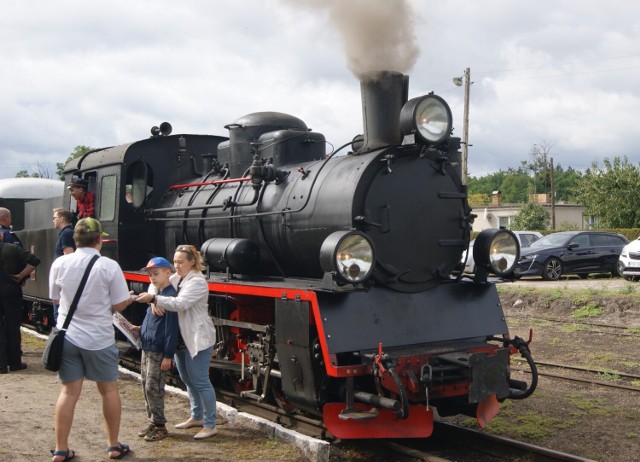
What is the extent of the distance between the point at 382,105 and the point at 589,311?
893 centimetres

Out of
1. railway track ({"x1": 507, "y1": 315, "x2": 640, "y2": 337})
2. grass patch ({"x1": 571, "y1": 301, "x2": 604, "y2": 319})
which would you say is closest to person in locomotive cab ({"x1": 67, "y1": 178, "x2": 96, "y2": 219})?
railway track ({"x1": 507, "y1": 315, "x2": 640, "y2": 337})

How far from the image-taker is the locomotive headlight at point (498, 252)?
630 cm

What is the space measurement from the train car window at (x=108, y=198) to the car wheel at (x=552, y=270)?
13.3 meters

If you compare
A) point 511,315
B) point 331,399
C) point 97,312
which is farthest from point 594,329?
point 97,312

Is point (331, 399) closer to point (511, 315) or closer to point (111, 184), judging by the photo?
point (111, 184)

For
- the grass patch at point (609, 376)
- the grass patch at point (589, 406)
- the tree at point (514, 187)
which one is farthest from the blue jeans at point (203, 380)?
the tree at point (514, 187)

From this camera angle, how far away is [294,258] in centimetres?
648

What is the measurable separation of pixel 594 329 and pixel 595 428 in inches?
232

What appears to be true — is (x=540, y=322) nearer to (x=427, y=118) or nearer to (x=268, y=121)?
(x=268, y=121)

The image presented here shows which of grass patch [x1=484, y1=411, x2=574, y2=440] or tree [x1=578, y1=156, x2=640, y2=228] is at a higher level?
tree [x1=578, y1=156, x2=640, y2=228]

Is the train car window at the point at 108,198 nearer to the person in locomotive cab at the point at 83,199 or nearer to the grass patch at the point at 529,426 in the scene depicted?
the person in locomotive cab at the point at 83,199

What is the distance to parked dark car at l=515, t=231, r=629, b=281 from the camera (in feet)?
61.7

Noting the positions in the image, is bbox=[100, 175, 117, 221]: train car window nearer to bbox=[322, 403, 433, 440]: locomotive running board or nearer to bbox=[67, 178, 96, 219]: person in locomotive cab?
bbox=[67, 178, 96, 219]: person in locomotive cab

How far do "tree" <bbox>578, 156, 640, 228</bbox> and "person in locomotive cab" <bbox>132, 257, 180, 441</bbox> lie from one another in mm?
34367
